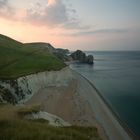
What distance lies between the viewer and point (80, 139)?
51.0 ft

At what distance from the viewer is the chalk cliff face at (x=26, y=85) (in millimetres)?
40844

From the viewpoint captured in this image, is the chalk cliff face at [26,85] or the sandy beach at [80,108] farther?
the chalk cliff face at [26,85]

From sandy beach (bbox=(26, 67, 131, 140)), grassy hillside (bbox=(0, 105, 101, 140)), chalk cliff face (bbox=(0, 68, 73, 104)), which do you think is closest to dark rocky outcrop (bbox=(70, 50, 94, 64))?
chalk cliff face (bbox=(0, 68, 73, 104))

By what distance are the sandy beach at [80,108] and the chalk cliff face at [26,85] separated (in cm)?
105

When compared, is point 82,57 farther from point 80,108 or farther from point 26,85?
point 80,108

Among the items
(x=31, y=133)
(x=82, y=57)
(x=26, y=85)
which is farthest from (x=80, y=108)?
(x=82, y=57)

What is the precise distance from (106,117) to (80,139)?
24.3 metres

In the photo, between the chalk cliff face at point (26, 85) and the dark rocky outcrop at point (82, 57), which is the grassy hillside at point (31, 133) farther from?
the dark rocky outcrop at point (82, 57)

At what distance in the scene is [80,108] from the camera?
4381 centimetres

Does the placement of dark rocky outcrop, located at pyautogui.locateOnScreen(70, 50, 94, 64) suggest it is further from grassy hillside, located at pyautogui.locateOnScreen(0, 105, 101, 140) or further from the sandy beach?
grassy hillside, located at pyautogui.locateOnScreen(0, 105, 101, 140)

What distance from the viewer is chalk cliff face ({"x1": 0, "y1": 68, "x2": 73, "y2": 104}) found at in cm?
4084

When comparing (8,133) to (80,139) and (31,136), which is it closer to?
(31,136)

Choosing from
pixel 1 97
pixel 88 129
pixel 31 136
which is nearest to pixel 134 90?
pixel 1 97

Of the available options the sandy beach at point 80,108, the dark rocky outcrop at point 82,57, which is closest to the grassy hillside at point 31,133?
the sandy beach at point 80,108
